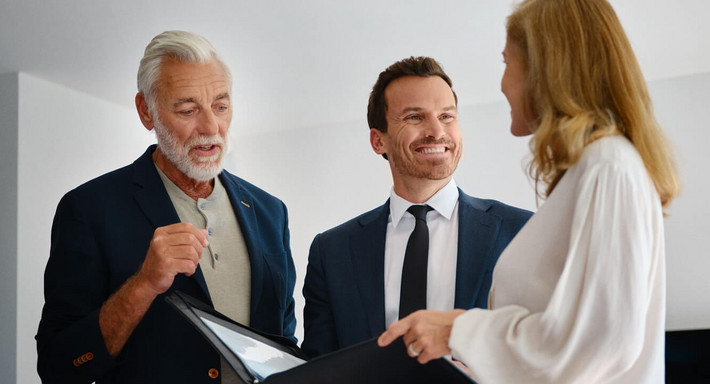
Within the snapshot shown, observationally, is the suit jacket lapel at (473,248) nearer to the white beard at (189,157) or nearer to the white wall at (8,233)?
the white beard at (189,157)

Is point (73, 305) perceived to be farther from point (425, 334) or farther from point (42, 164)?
point (42, 164)

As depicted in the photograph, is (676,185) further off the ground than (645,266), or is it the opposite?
(676,185)

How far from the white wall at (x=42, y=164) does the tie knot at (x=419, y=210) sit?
4303mm

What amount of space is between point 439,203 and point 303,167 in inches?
252

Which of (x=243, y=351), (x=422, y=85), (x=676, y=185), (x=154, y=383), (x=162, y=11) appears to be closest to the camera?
(x=676, y=185)

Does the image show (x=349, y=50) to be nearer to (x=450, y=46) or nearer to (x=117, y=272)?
(x=450, y=46)

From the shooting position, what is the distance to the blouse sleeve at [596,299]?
916 mm

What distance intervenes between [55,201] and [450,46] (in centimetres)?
379

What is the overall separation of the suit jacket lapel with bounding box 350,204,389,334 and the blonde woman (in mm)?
703

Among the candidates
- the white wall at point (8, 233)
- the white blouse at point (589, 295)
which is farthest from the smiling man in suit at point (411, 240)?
the white wall at point (8, 233)

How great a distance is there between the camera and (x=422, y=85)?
214 centimetres

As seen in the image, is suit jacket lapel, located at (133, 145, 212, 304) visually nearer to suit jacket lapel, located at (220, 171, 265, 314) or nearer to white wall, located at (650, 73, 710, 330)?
suit jacket lapel, located at (220, 171, 265, 314)

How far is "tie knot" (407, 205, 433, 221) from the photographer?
193 centimetres

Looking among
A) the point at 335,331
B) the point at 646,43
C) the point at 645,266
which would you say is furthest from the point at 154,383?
the point at 646,43
